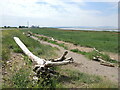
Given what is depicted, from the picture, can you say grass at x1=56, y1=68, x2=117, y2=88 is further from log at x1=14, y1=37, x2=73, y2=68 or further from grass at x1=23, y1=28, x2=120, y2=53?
grass at x1=23, y1=28, x2=120, y2=53

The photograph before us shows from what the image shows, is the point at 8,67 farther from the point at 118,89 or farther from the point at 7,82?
the point at 118,89

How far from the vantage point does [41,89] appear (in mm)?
4391

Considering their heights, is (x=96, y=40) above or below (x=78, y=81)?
above

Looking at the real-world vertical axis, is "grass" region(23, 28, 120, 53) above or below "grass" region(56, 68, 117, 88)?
above

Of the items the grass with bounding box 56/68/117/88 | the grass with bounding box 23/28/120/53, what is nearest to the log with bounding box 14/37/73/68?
the grass with bounding box 56/68/117/88

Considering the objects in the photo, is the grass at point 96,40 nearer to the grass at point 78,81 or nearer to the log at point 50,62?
the log at point 50,62

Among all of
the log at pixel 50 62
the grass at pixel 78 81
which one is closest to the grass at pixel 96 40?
the log at pixel 50 62

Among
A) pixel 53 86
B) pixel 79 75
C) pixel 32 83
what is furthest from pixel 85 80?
Answer: pixel 32 83

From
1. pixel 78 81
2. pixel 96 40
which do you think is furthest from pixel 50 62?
pixel 96 40

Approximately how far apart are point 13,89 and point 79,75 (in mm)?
3189

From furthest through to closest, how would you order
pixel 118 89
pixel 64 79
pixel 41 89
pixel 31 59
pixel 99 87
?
pixel 31 59 < pixel 64 79 < pixel 118 89 < pixel 99 87 < pixel 41 89

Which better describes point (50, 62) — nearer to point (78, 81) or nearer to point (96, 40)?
point (78, 81)

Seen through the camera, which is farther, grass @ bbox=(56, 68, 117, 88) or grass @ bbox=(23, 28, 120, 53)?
grass @ bbox=(23, 28, 120, 53)

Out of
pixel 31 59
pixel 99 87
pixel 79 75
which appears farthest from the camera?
pixel 31 59
